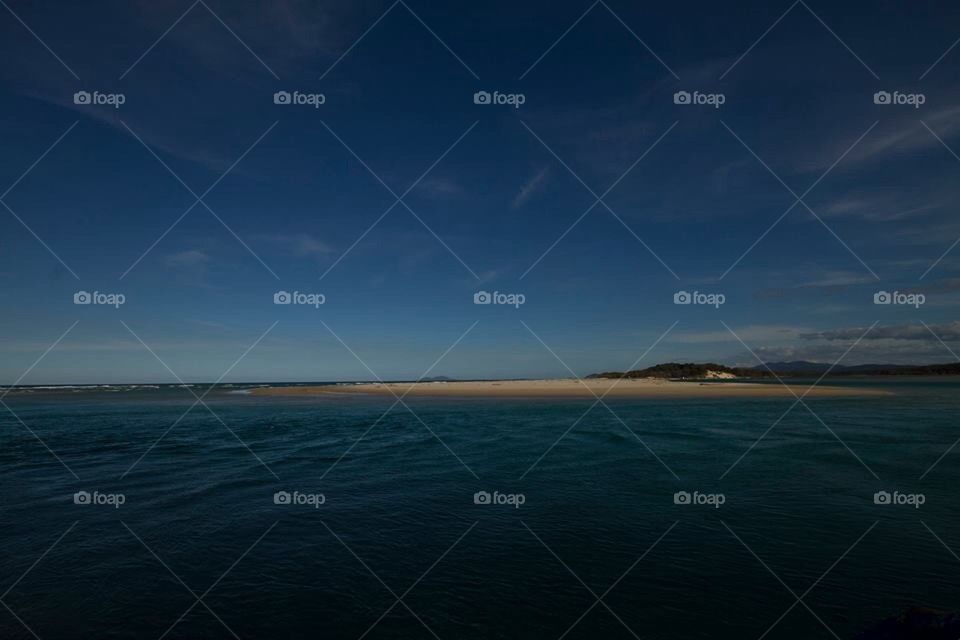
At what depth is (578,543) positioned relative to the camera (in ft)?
36.1

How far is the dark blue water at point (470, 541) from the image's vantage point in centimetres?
802

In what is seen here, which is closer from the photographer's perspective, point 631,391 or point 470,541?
point 470,541

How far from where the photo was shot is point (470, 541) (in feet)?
37.1

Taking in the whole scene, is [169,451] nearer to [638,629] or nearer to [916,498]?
[638,629]

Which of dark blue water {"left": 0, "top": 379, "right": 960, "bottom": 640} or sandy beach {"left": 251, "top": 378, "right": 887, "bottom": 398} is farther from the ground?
sandy beach {"left": 251, "top": 378, "right": 887, "bottom": 398}

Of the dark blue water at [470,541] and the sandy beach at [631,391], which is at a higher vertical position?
the sandy beach at [631,391]

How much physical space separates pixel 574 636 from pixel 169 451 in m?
20.7

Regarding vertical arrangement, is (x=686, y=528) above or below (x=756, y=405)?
below

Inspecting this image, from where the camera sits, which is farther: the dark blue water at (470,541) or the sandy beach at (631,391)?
the sandy beach at (631,391)

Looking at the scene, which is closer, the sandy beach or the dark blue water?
the dark blue water

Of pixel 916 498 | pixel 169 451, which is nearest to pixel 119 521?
pixel 169 451

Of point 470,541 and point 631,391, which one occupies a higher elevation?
point 631,391

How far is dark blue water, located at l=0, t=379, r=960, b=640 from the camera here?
316 inches

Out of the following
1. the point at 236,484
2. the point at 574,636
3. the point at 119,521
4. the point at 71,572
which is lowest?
the point at 574,636
